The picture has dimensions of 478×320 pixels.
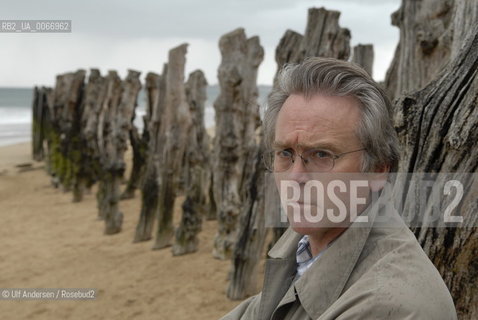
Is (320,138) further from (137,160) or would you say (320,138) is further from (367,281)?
(137,160)

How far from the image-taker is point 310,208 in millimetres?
1852

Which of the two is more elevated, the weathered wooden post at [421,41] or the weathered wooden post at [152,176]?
the weathered wooden post at [421,41]

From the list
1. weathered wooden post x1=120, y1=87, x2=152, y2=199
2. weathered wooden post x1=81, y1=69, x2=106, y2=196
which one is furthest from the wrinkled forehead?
weathered wooden post x1=81, y1=69, x2=106, y2=196

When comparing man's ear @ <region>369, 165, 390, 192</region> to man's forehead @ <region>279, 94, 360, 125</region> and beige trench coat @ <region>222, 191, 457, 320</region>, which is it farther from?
man's forehead @ <region>279, 94, 360, 125</region>

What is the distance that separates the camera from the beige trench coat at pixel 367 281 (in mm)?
1438

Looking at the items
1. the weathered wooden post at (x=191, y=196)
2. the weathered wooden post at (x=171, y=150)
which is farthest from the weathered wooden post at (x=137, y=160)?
the weathered wooden post at (x=171, y=150)

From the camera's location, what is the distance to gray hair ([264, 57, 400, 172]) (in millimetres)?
1752

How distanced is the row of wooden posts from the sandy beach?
0.34 m

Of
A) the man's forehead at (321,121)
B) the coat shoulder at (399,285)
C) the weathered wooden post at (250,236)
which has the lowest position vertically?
the weathered wooden post at (250,236)

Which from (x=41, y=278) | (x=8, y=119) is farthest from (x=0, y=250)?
(x=8, y=119)

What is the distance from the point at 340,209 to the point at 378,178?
7.8 inches

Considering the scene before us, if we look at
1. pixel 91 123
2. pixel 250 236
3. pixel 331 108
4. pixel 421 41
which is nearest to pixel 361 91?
pixel 331 108

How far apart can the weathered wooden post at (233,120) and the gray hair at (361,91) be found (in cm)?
453

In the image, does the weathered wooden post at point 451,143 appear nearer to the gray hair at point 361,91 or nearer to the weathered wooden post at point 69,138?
the gray hair at point 361,91
